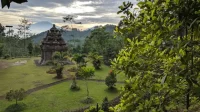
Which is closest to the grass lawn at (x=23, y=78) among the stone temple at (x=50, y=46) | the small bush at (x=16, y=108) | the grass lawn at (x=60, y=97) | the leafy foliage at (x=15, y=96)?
the grass lawn at (x=60, y=97)

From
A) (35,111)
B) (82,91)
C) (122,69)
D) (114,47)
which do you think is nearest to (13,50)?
(114,47)

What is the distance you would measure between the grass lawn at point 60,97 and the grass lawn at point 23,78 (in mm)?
2921

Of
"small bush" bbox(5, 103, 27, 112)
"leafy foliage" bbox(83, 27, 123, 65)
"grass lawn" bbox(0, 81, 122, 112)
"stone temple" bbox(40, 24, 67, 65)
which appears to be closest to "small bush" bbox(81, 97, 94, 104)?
"grass lawn" bbox(0, 81, 122, 112)

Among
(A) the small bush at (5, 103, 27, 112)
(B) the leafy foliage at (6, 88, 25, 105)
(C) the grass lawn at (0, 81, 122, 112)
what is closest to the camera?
(A) the small bush at (5, 103, 27, 112)

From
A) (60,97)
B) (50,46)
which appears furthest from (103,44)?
(60,97)

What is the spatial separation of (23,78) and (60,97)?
362 inches

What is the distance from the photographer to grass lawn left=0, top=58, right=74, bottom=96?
2369 centimetres

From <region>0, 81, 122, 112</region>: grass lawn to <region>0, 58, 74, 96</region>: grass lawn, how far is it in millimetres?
2921

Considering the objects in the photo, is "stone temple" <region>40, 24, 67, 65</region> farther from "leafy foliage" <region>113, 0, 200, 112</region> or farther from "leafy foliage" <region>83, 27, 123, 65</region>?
"leafy foliage" <region>113, 0, 200, 112</region>

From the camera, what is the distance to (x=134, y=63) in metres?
3.54

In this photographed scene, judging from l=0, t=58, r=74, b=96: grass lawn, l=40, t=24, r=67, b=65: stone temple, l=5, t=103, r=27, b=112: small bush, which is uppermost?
l=40, t=24, r=67, b=65: stone temple

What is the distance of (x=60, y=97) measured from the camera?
20219 mm

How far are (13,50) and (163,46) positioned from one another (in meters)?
58.0

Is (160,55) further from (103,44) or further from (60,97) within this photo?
(103,44)
